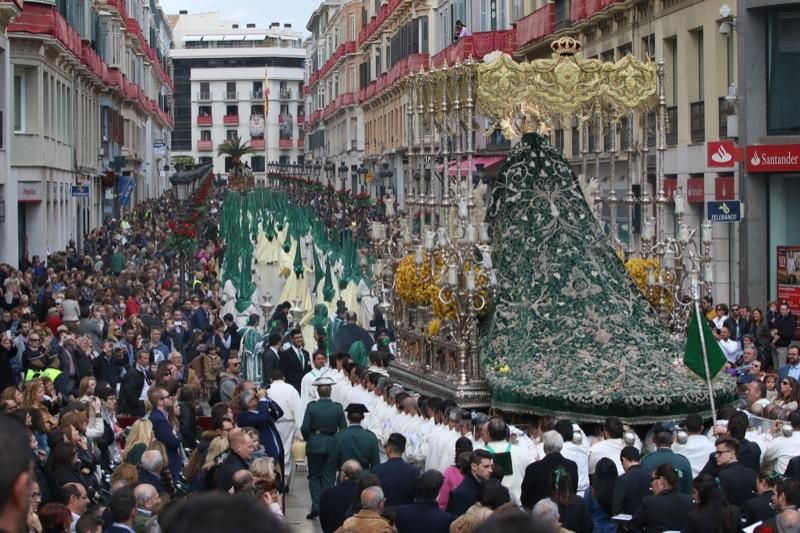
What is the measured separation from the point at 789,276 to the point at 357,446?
15552mm

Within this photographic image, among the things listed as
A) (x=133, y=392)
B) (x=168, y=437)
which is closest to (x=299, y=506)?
(x=133, y=392)

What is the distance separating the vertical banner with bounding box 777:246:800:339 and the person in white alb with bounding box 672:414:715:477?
14.8 meters

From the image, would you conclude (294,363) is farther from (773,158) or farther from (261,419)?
(773,158)

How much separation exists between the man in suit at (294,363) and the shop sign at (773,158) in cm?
1171

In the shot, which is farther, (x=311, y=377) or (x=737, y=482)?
(x=311, y=377)

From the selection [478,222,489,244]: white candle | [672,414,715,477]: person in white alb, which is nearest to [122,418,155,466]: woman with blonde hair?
[672,414,715,477]: person in white alb

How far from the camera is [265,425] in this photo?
46.9ft

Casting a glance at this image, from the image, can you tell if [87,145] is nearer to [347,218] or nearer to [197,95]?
[347,218]

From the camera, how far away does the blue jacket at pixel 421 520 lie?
972 cm

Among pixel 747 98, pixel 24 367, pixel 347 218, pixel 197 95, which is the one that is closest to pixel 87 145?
→ pixel 347 218

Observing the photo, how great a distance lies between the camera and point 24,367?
19.5 meters

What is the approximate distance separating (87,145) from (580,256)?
39596 mm

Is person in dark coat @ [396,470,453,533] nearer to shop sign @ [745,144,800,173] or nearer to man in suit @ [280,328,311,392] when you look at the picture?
man in suit @ [280,328,311,392]

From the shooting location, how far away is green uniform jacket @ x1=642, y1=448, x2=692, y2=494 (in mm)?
11117
